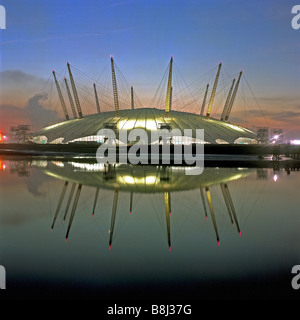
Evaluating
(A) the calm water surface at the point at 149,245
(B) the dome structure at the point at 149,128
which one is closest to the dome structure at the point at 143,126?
(B) the dome structure at the point at 149,128

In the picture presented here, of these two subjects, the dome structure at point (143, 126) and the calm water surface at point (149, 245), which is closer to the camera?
the calm water surface at point (149, 245)

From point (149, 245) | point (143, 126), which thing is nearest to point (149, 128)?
point (143, 126)

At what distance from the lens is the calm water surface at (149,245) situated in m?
6.29

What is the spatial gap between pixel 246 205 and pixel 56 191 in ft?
31.5

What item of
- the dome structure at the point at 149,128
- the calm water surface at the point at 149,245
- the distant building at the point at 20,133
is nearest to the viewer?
the calm water surface at the point at 149,245

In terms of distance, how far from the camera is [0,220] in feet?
37.3

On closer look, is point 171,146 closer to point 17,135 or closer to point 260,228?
point 260,228

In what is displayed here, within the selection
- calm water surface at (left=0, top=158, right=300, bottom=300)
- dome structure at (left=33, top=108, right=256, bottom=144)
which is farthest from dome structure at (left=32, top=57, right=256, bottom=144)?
calm water surface at (left=0, top=158, right=300, bottom=300)

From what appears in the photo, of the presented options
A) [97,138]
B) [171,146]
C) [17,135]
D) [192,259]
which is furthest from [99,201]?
[17,135]

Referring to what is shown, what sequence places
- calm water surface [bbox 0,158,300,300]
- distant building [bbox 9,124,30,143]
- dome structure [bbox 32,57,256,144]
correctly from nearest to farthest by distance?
calm water surface [bbox 0,158,300,300]
dome structure [bbox 32,57,256,144]
distant building [bbox 9,124,30,143]

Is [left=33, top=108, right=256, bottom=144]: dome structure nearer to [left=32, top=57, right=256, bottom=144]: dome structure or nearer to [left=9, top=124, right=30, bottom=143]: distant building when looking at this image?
[left=32, top=57, right=256, bottom=144]: dome structure

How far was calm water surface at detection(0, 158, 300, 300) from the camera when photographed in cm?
629

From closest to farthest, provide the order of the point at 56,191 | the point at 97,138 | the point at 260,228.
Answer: the point at 260,228 → the point at 56,191 → the point at 97,138

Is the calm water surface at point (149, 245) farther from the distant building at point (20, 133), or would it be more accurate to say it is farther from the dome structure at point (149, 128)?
the distant building at point (20, 133)
